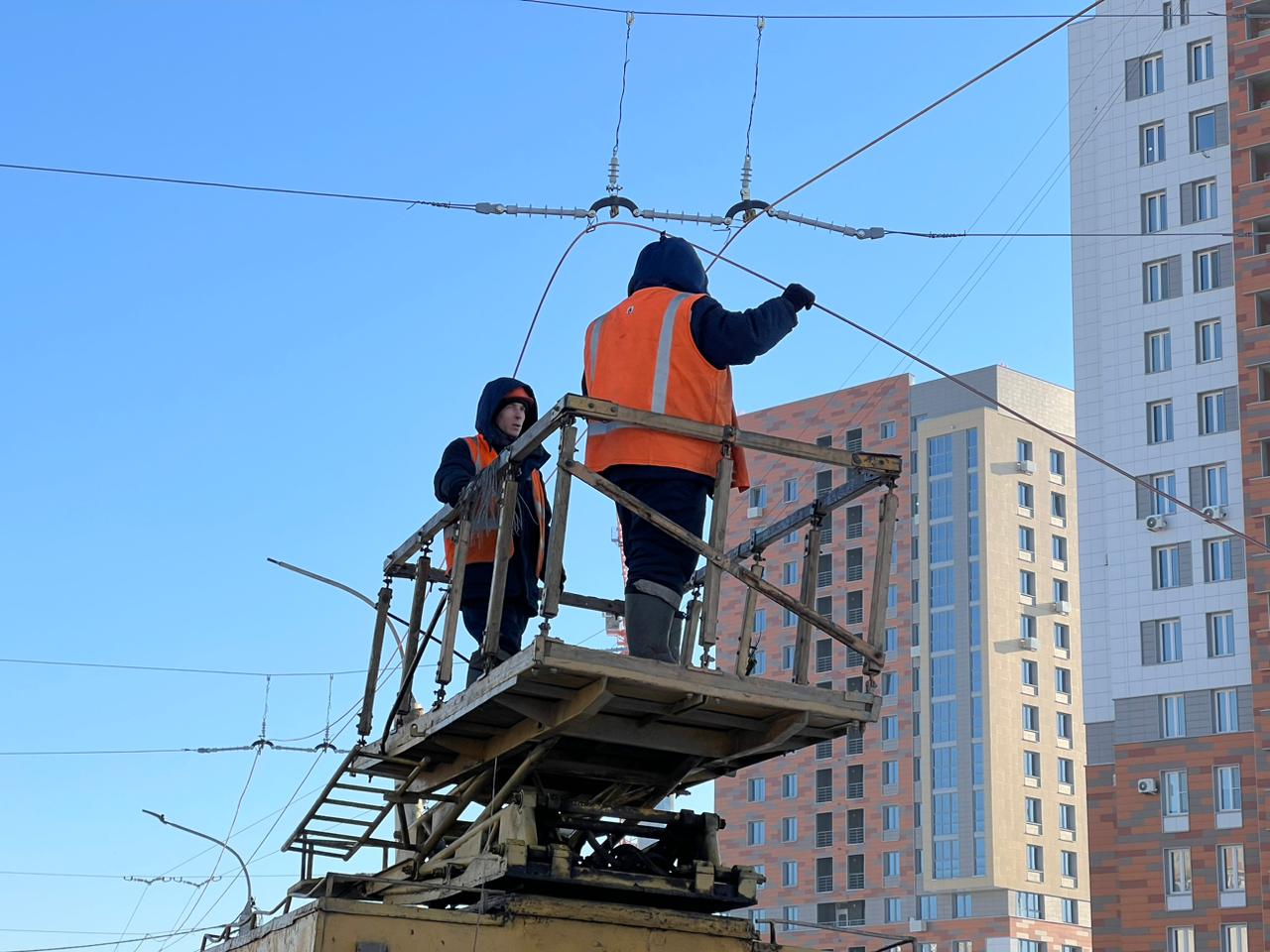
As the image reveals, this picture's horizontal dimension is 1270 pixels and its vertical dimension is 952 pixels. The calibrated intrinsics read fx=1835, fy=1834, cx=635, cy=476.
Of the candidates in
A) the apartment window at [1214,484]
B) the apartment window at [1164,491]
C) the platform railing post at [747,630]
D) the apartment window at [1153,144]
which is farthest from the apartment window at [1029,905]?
the platform railing post at [747,630]

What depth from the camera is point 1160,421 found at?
65375mm

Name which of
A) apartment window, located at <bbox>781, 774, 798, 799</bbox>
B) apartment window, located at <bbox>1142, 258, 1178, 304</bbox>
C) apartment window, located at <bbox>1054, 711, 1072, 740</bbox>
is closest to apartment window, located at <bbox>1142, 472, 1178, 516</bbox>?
apartment window, located at <bbox>1142, 258, 1178, 304</bbox>

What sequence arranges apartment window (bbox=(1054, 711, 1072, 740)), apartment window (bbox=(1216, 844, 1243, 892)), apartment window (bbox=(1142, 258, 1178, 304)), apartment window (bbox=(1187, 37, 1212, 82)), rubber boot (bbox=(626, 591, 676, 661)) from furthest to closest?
apartment window (bbox=(1054, 711, 1072, 740))
apartment window (bbox=(1187, 37, 1212, 82))
apartment window (bbox=(1142, 258, 1178, 304))
apartment window (bbox=(1216, 844, 1243, 892))
rubber boot (bbox=(626, 591, 676, 661))

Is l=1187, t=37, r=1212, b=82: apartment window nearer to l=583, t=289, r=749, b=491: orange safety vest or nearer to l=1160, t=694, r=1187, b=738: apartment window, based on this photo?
l=1160, t=694, r=1187, b=738: apartment window

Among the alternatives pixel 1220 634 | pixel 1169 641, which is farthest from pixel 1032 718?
pixel 1220 634

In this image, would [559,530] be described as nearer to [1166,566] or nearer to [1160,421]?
[1166,566]

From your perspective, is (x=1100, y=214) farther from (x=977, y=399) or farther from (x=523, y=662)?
(x=523, y=662)

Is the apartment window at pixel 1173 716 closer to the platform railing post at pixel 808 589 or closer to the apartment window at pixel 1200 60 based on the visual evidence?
the apartment window at pixel 1200 60

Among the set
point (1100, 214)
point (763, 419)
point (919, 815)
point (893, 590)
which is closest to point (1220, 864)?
point (1100, 214)

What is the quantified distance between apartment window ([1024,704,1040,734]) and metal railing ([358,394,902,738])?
291 ft

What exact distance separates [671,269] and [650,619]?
1.83 meters

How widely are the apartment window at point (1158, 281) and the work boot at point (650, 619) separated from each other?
6134 centimetres

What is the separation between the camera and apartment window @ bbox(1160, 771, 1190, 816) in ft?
202

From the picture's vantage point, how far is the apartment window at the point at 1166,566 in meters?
63.1
